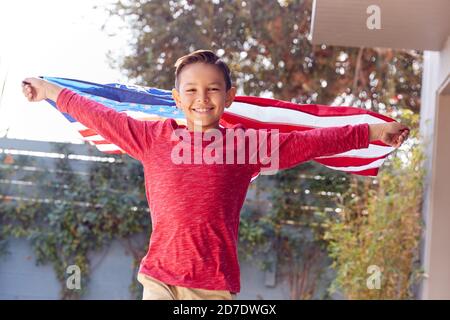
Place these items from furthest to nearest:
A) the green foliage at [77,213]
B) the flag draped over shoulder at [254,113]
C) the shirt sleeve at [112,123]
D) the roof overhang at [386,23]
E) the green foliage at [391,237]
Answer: the green foliage at [77,213], the green foliage at [391,237], the roof overhang at [386,23], the flag draped over shoulder at [254,113], the shirt sleeve at [112,123]

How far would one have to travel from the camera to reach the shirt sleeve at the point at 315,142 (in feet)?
7.09

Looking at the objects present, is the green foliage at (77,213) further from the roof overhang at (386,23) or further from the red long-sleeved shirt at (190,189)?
the red long-sleeved shirt at (190,189)

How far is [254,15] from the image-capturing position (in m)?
7.39

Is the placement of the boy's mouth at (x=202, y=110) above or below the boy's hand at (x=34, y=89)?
below

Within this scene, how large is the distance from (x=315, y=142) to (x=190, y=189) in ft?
1.14

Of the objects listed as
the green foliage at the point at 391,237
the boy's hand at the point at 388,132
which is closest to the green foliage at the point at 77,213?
the green foliage at the point at 391,237

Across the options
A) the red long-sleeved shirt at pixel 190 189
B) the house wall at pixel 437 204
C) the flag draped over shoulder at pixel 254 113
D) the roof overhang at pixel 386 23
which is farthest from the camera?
the house wall at pixel 437 204

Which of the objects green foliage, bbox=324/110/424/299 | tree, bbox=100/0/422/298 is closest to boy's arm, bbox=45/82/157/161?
green foliage, bbox=324/110/424/299

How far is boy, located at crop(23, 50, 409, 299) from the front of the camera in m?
2.05

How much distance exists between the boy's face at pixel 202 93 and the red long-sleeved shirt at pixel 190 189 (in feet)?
0.18

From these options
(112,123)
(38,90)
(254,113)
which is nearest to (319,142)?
(112,123)
